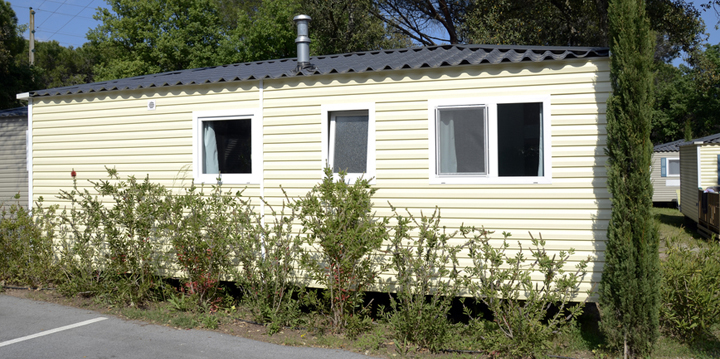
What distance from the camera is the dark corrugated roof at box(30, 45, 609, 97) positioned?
553 centimetres

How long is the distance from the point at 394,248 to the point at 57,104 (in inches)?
214

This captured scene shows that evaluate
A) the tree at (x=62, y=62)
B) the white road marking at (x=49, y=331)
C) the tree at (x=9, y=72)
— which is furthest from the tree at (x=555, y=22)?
the tree at (x=62, y=62)

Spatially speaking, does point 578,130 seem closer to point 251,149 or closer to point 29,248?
point 251,149

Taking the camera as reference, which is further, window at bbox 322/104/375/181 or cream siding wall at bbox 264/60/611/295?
window at bbox 322/104/375/181

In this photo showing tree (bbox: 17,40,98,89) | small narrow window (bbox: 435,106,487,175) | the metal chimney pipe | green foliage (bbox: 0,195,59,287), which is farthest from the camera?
tree (bbox: 17,40,98,89)

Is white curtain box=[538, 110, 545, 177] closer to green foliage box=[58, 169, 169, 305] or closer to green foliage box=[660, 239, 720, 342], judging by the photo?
green foliage box=[660, 239, 720, 342]

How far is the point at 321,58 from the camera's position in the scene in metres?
8.75

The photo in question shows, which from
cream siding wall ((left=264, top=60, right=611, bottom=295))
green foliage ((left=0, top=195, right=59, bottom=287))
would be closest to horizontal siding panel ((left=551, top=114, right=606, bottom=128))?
cream siding wall ((left=264, top=60, right=611, bottom=295))

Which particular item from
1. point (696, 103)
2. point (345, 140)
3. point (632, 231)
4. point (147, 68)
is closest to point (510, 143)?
point (632, 231)

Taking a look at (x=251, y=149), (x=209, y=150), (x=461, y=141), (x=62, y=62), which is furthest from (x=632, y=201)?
(x=62, y=62)

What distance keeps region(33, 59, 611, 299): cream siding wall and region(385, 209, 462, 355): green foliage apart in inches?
16.5

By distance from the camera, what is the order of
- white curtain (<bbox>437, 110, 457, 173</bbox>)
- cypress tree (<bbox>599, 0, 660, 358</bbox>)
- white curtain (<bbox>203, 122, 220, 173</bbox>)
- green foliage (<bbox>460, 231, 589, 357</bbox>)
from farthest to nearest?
1. white curtain (<bbox>203, 122, 220, 173</bbox>)
2. white curtain (<bbox>437, 110, 457, 173</bbox>)
3. green foliage (<bbox>460, 231, 589, 357</bbox>)
4. cypress tree (<bbox>599, 0, 660, 358</bbox>)

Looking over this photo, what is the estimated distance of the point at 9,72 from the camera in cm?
2177

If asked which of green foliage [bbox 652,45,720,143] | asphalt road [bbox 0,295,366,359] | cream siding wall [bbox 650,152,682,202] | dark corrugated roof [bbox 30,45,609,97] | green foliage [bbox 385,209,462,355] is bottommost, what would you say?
asphalt road [bbox 0,295,366,359]
